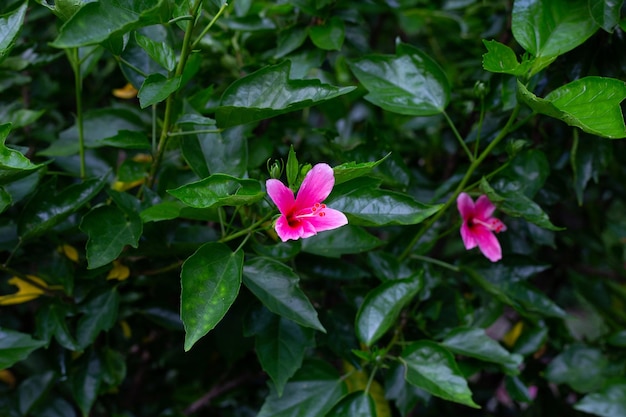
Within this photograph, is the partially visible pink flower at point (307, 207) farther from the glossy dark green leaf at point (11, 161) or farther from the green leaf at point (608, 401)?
the green leaf at point (608, 401)

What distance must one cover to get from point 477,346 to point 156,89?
63 centimetres

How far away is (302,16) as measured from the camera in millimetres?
1230

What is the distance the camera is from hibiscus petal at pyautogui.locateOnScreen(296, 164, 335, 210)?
78cm

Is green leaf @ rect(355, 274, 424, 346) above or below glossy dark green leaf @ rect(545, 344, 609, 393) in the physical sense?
above

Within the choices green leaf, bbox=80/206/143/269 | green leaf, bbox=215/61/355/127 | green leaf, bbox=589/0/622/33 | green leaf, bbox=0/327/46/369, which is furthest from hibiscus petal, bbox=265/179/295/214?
green leaf, bbox=589/0/622/33

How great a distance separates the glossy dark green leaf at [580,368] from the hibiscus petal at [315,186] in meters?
0.76

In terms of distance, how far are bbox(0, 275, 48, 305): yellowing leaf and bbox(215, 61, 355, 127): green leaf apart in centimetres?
43

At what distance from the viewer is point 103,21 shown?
0.71 meters

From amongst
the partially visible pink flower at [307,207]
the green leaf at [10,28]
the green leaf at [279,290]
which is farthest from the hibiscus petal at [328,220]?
the green leaf at [10,28]

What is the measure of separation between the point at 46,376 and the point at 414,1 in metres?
1.25

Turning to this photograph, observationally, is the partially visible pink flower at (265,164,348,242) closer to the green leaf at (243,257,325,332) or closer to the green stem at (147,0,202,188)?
the green leaf at (243,257,325,332)

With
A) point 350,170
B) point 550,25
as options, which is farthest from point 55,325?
point 550,25

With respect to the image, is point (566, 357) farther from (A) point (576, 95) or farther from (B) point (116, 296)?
(B) point (116, 296)

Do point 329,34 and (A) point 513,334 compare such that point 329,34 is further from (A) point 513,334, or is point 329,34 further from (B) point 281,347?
(A) point 513,334
